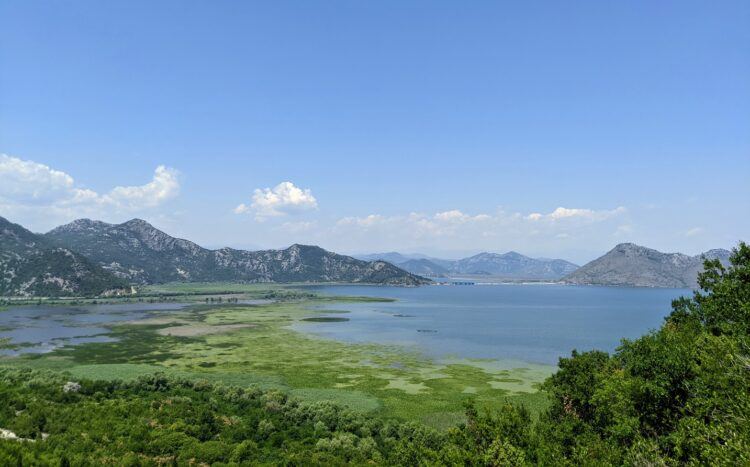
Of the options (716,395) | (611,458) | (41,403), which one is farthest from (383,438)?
(41,403)

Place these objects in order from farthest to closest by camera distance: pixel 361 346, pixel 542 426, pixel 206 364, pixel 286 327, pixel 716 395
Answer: pixel 286 327
pixel 361 346
pixel 206 364
pixel 542 426
pixel 716 395

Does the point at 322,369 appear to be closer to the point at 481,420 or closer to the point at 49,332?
the point at 481,420

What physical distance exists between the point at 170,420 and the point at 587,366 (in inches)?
2188

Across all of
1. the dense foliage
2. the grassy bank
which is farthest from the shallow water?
the dense foliage

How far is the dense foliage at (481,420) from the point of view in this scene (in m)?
31.1

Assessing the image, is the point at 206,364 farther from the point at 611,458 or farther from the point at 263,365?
the point at 611,458

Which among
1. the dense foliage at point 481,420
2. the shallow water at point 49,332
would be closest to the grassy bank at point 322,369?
the shallow water at point 49,332

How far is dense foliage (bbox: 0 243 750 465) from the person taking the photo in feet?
102

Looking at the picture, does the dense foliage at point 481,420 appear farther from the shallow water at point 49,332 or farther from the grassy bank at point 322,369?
the shallow water at point 49,332

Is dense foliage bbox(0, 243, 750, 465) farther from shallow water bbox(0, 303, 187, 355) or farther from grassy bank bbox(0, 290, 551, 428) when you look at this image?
shallow water bbox(0, 303, 187, 355)

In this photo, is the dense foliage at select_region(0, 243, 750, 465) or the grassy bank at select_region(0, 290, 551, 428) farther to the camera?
the grassy bank at select_region(0, 290, 551, 428)

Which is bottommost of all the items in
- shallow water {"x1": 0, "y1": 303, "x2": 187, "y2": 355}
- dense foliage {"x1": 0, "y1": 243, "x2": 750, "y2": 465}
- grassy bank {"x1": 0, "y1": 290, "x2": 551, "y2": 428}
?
shallow water {"x1": 0, "y1": 303, "x2": 187, "y2": 355}

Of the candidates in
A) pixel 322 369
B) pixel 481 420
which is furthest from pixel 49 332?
pixel 481 420

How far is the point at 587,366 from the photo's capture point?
54.8 metres
